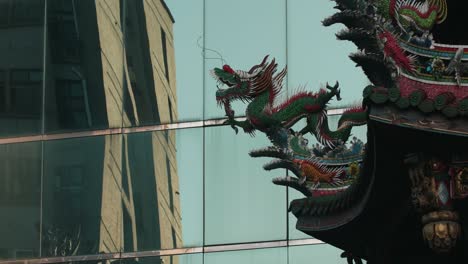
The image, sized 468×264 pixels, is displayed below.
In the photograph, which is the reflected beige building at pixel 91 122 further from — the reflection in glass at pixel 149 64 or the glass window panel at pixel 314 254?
the glass window panel at pixel 314 254

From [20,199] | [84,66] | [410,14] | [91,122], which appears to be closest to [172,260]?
[91,122]

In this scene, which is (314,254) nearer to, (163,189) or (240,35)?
→ (163,189)

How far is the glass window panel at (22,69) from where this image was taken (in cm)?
2512

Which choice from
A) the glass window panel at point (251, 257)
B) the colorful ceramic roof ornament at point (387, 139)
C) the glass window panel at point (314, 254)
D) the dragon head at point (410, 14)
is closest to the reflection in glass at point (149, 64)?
the glass window panel at point (251, 257)

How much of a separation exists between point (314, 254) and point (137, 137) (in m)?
3.24

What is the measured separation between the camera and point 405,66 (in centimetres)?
1442

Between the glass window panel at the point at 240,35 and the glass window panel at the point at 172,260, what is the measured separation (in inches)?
73.9

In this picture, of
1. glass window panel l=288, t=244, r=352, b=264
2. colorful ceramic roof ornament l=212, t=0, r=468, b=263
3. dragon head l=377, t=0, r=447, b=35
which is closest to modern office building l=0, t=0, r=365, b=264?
glass window panel l=288, t=244, r=352, b=264

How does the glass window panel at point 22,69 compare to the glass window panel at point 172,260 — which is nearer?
the glass window panel at point 172,260

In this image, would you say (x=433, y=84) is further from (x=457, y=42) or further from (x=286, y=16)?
(x=286, y=16)

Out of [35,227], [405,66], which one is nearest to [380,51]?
[405,66]

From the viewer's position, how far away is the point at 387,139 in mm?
14070

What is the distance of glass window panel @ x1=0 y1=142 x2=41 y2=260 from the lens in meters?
24.6

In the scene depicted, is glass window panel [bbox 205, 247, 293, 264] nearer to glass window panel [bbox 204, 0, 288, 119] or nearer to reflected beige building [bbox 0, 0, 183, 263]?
reflected beige building [bbox 0, 0, 183, 263]
